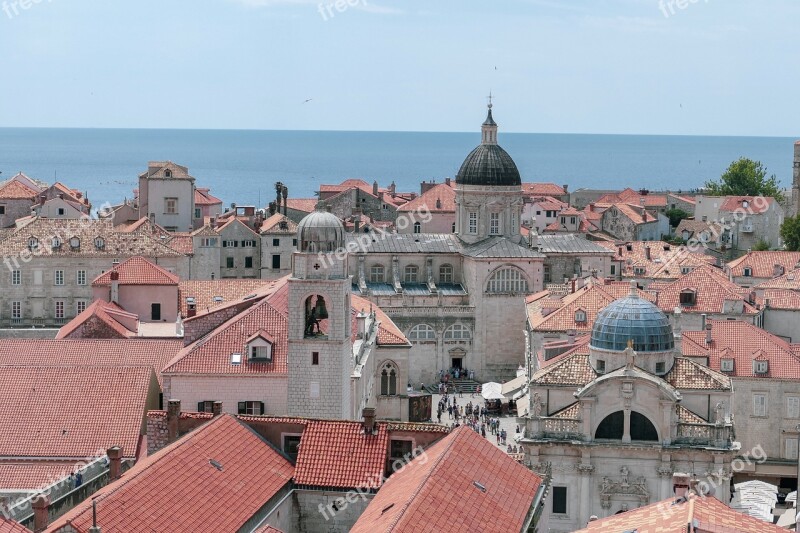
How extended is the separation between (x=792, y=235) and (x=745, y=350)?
51846mm

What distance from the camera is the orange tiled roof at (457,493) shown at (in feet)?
94.7

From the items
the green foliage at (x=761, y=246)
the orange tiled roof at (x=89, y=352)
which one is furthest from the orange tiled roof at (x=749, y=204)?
the orange tiled roof at (x=89, y=352)

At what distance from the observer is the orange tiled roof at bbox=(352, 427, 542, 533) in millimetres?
28859

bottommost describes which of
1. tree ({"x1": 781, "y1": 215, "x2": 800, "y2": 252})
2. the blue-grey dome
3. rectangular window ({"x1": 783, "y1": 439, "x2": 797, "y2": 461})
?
rectangular window ({"x1": 783, "y1": 439, "x2": 797, "y2": 461})

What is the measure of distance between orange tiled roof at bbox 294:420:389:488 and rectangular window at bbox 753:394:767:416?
2554 cm

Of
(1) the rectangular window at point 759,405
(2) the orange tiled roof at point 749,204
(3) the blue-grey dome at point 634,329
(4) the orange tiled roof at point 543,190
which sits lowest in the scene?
(1) the rectangular window at point 759,405

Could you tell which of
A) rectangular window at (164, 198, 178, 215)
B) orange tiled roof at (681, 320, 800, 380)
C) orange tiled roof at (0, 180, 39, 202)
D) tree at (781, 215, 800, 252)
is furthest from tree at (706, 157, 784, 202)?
orange tiled roof at (681, 320, 800, 380)

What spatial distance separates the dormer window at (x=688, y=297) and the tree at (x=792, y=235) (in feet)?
137

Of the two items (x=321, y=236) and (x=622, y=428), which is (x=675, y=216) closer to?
(x=622, y=428)

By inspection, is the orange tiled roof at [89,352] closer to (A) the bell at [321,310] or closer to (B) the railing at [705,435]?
(A) the bell at [321,310]

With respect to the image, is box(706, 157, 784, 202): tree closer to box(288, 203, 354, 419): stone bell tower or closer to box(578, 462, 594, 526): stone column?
box(578, 462, 594, 526): stone column

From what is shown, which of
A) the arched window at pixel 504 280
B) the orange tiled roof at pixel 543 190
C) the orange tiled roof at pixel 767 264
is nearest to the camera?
the arched window at pixel 504 280

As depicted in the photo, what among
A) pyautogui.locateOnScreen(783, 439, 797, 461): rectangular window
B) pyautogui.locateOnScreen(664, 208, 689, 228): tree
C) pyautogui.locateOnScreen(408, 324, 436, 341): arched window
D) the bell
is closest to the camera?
the bell

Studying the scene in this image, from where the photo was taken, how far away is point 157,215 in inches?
3821
